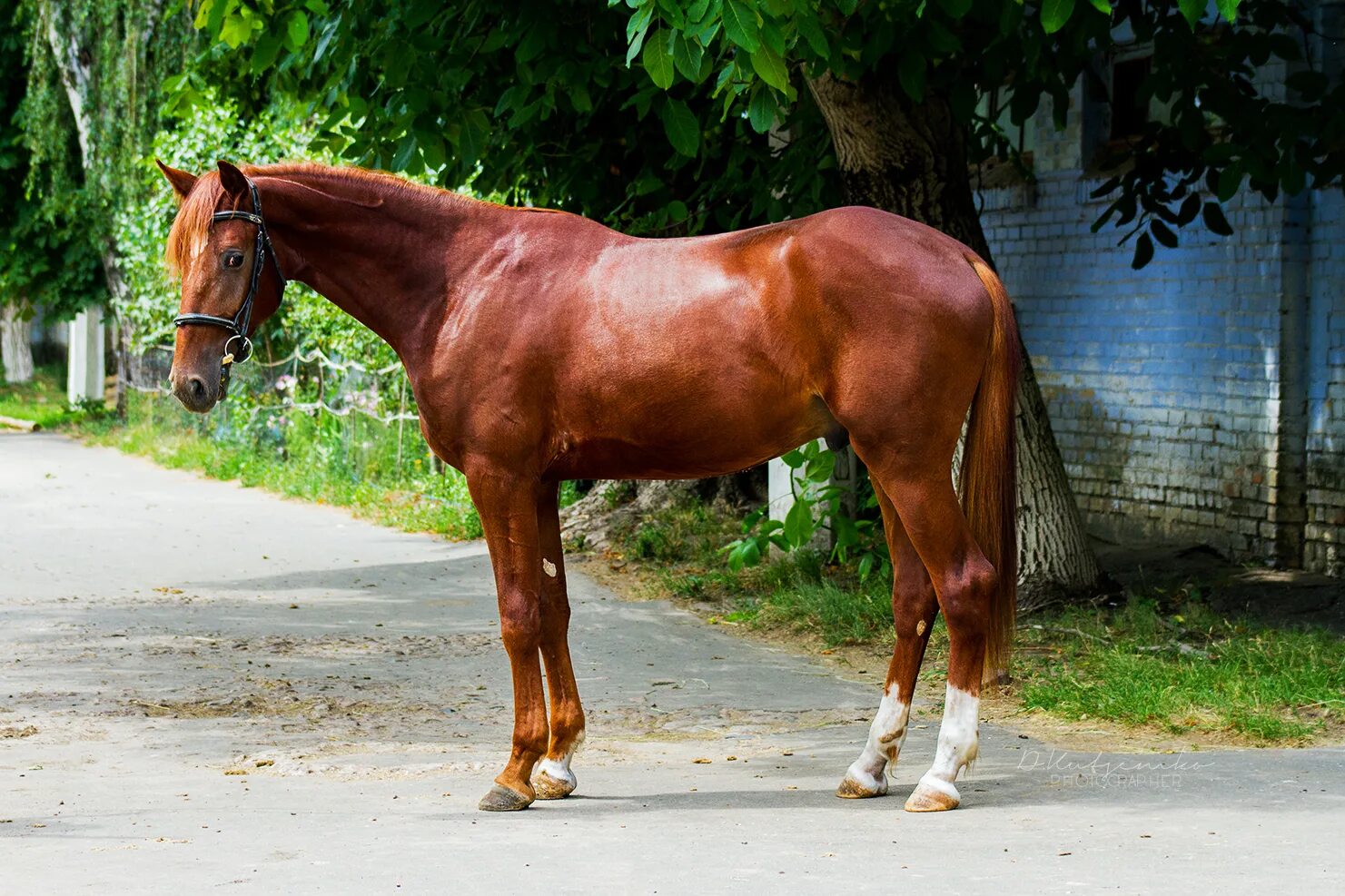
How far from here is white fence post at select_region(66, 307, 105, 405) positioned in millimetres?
31078

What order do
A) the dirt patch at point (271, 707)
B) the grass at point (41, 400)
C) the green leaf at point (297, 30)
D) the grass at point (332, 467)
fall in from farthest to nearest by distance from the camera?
the grass at point (41, 400)
the grass at point (332, 467)
the green leaf at point (297, 30)
the dirt patch at point (271, 707)

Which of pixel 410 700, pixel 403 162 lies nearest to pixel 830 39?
pixel 403 162

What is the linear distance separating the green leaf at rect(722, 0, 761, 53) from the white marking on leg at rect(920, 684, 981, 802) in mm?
2268

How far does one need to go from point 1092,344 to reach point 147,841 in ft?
30.8

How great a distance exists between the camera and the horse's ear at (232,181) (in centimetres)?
538

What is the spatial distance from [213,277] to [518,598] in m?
1.50

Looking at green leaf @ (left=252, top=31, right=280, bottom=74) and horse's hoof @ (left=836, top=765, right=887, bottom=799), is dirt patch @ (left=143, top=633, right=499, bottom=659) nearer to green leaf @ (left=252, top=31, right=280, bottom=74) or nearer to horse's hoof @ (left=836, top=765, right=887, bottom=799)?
green leaf @ (left=252, top=31, right=280, bottom=74)

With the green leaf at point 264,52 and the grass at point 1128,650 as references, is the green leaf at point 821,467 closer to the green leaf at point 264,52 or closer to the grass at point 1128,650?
the grass at point 1128,650

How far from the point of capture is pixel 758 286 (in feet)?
17.7

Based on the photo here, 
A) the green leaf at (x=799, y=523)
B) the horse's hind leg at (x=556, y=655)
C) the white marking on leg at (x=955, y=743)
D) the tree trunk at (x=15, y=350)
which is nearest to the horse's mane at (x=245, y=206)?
the horse's hind leg at (x=556, y=655)

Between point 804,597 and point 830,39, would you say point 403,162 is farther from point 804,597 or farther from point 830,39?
point 804,597

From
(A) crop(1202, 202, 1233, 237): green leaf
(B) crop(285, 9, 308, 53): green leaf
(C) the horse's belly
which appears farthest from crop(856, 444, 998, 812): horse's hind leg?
(A) crop(1202, 202, 1233, 237): green leaf

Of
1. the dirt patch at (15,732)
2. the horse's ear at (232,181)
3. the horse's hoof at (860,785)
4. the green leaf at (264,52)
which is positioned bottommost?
the dirt patch at (15,732)

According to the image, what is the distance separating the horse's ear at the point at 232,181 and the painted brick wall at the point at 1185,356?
24.7 feet
